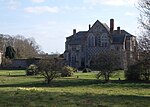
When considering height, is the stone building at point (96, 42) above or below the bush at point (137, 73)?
above

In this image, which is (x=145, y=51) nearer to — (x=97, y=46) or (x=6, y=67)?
(x=97, y=46)

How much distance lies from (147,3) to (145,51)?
271cm

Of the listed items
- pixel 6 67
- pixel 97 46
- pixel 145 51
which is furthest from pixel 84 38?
pixel 145 51

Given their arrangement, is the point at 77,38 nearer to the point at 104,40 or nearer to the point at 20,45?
the point at 104,40

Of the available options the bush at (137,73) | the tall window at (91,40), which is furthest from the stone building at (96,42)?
the bush at (137,73)

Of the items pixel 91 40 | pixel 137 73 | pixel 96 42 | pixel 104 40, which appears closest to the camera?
pixel 137 73

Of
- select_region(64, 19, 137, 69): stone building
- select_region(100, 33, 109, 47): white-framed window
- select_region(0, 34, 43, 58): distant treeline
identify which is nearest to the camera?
select_region(64, 19, 137, 69): stone building

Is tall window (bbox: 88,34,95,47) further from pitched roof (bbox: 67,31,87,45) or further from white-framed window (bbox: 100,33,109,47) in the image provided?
pitched roof (bbox: 67,31,87,45)

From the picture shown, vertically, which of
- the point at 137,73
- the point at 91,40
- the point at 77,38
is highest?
the point at 77,38

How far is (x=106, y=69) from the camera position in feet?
147

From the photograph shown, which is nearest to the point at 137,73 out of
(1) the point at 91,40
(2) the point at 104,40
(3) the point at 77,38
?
(2) the point at 104,40

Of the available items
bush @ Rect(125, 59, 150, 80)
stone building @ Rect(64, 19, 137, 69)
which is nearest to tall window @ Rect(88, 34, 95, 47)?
stone building @ Rect(64, 19, 137, 69)

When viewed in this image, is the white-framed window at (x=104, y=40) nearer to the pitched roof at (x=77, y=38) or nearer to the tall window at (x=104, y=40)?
the tall window at (x=104, y=40)

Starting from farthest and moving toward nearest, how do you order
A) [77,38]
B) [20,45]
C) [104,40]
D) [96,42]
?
[20,45]
[77,38]
[96,42]
[104,40]
